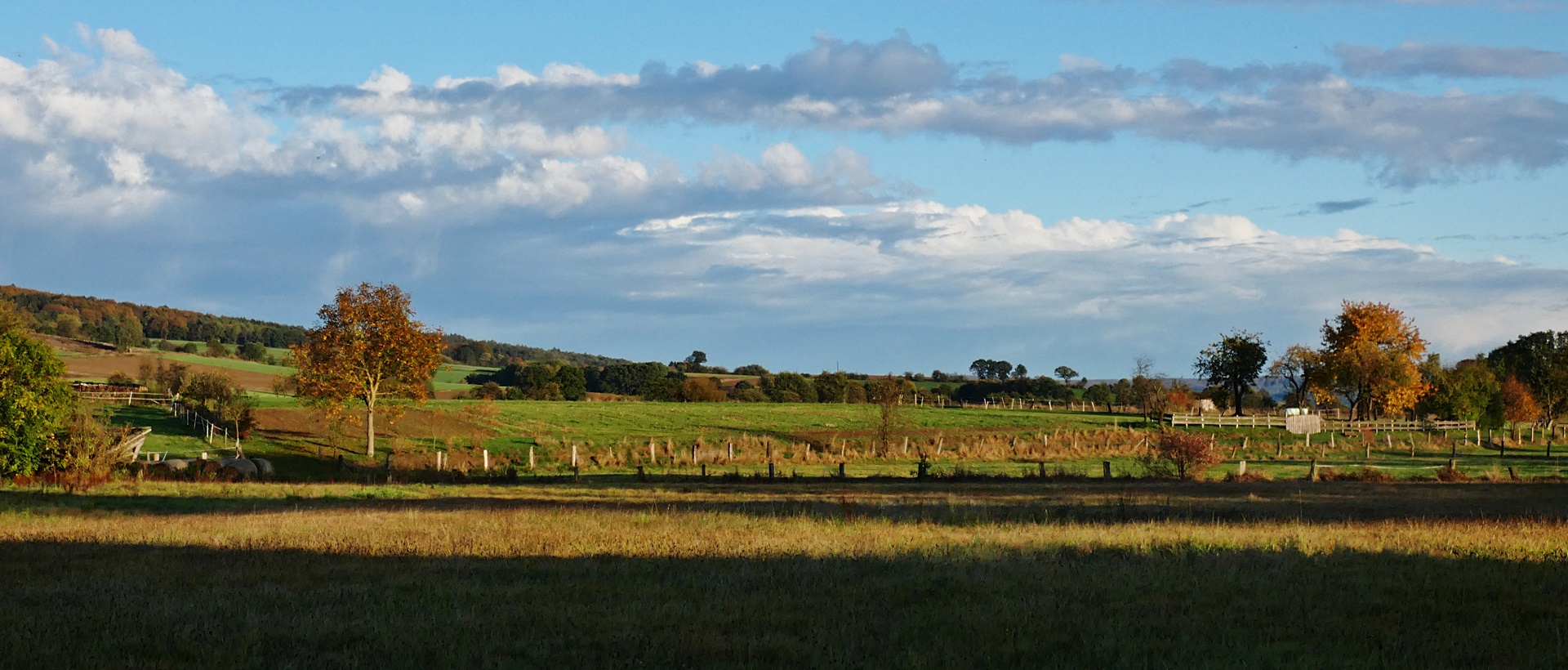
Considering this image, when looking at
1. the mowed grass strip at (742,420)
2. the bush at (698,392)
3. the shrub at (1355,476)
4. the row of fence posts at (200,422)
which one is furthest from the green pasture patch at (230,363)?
the shrub at (1355,476)

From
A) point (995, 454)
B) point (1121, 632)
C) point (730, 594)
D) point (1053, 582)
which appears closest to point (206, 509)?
point (730, 594)

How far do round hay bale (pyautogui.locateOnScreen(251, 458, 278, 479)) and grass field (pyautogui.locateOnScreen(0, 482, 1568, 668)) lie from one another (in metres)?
21.6

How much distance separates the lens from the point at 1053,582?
47.5ft

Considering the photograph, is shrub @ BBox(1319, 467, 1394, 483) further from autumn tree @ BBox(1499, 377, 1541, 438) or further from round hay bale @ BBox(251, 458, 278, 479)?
autumn tree @ BBox(1499, 377, 1541, 438)

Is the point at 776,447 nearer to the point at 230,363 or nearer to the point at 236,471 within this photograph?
the point at 236,471

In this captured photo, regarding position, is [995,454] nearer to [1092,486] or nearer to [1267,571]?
[1092,486]

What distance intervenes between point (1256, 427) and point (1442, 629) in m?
78.7

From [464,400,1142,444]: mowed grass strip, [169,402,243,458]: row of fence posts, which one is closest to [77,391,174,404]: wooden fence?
[169,402,243,458]: row of fence posts

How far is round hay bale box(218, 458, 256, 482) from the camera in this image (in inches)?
1719

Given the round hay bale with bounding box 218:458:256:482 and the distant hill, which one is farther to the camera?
the distant hill

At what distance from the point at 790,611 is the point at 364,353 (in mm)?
55816

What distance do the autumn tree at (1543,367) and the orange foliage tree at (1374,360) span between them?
10946mm

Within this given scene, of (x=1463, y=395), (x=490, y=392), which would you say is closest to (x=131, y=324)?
(x=490, y=392)

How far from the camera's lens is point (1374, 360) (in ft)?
317
